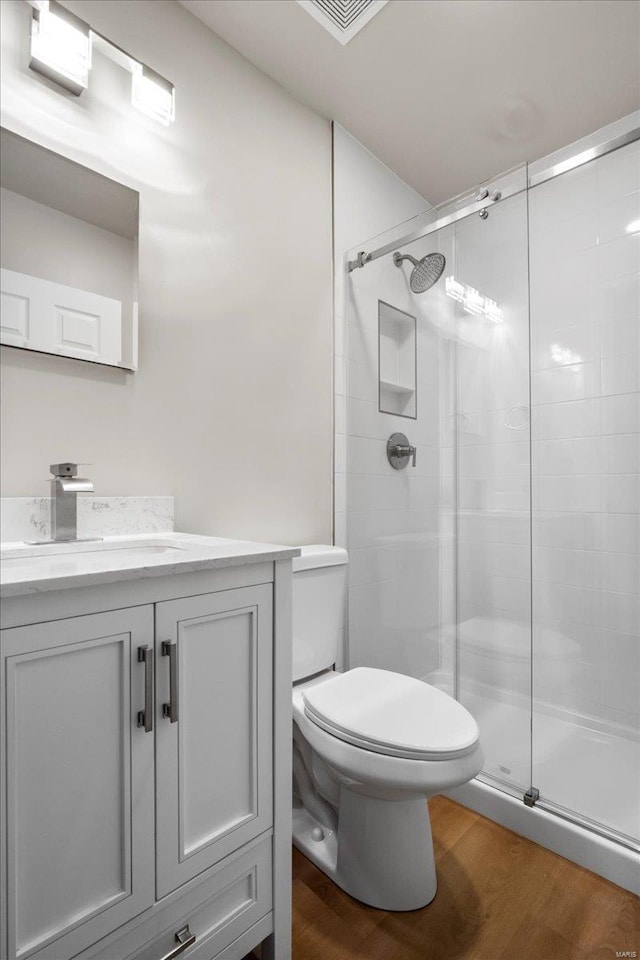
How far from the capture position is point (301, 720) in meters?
1.34

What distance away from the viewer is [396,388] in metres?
2.04

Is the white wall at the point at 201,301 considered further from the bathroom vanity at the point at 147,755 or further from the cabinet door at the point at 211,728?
the cabinet door at the point at 211,728

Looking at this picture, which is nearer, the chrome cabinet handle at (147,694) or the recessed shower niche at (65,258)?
the chrome cabinet handle at (147,694)

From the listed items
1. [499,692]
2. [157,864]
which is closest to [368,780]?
[157,864]

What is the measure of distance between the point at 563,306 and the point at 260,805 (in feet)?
6.31

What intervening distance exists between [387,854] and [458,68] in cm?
243

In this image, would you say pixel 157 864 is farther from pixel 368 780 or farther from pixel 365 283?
pixel 365 283

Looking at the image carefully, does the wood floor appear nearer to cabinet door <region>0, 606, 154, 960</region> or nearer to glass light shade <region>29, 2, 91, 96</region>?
cabinet door <region>0, 606, 154, 960</region>

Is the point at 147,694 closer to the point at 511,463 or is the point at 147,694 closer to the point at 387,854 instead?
the point at 387,854

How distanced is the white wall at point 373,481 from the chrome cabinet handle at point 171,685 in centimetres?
117

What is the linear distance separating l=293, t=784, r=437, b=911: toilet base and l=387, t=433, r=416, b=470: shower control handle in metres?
1.14

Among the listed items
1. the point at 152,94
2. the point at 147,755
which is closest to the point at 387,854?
the point at 147,755

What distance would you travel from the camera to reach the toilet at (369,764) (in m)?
1.12

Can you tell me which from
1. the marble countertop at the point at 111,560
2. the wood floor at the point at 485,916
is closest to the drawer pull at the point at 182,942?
the wood floor at the point at 485,916
